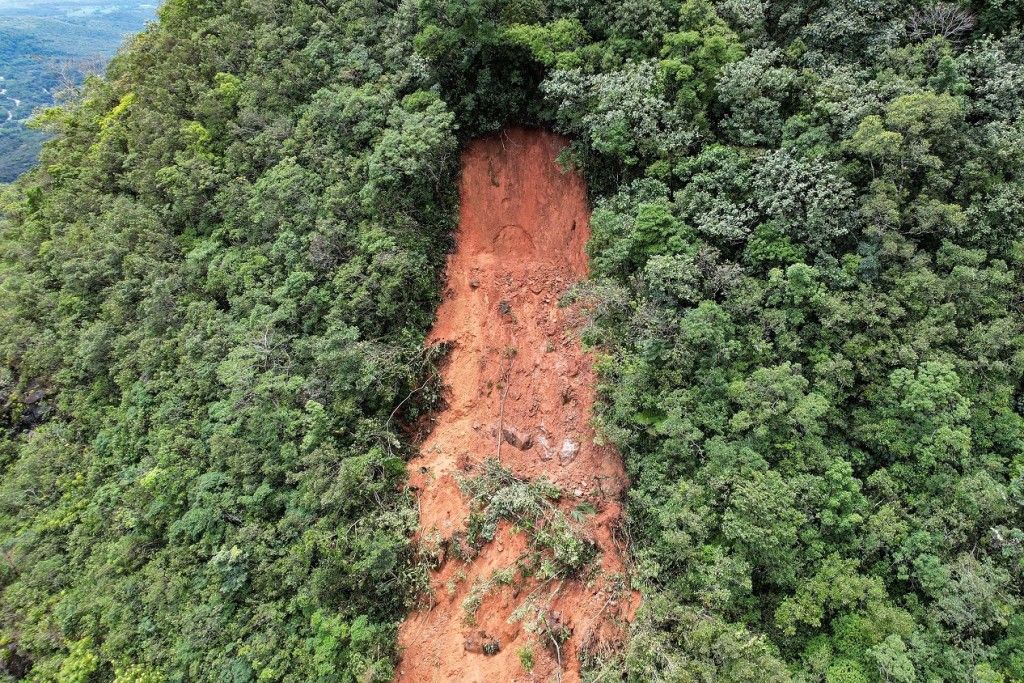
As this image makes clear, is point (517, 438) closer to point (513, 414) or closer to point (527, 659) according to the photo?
point (513, 414)

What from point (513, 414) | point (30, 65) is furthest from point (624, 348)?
point (30, 65)

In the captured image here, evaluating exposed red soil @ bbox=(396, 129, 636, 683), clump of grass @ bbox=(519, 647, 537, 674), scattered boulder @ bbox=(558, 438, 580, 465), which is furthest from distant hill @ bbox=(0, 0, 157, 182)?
clump of grass @ bbox=(519, 647, 537, 674)

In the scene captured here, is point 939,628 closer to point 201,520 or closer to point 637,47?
point 637,47

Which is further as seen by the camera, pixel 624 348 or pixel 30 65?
pixel 30 65

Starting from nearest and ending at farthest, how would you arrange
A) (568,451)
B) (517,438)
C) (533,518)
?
(533,518)
(568,451)
(517,438)

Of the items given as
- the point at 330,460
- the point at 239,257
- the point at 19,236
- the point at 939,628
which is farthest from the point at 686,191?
the point at 19,236

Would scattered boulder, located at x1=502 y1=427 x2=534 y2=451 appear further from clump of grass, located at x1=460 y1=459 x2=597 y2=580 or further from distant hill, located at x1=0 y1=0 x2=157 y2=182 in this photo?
distant hill, located at x1=0 y1=0 x2=157 y2=182
